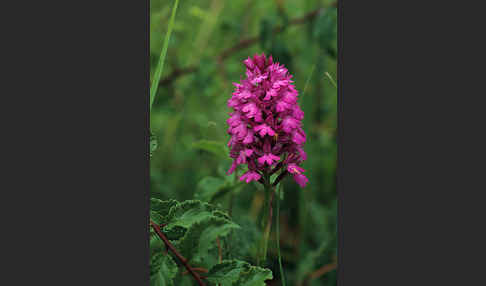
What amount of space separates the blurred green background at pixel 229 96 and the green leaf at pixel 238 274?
81 cm

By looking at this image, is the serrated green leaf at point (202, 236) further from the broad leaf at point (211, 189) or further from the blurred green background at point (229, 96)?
the blurred green background at point (229, 96)

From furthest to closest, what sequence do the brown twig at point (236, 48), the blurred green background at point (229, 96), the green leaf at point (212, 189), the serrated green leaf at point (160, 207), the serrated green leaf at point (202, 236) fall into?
the brown twig at point (236, 48), the blurred green background at point (229, 96), the green leaf at point (212, 189), the serrated green leaf at point (160, 207), the serrated green leaf at point (202, 236)

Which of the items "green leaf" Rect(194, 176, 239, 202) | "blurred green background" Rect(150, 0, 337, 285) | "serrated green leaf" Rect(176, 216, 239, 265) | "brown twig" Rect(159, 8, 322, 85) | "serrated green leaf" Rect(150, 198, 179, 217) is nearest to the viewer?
"serrated green leaf" Rect(176, 216, 239, 265)

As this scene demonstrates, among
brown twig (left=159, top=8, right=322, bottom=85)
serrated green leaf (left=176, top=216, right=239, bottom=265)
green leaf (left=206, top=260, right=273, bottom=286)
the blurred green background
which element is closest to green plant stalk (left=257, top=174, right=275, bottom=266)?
green leaf (left=206, top=260, right=273, bottom=286)

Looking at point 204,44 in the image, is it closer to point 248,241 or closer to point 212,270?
point 248,241

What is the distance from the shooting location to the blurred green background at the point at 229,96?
289 centimetres

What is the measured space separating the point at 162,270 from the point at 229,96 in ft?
6.19

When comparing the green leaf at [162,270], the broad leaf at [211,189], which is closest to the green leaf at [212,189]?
the broad leaf at [211,189]

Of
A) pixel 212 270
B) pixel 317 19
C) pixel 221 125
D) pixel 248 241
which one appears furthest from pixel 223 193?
pixel 317 19

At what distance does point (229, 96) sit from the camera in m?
3.26

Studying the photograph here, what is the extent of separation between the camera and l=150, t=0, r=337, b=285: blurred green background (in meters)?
2.89

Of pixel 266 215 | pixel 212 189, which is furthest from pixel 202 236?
pixel 212 189

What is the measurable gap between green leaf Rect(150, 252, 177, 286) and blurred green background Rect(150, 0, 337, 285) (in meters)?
0.92

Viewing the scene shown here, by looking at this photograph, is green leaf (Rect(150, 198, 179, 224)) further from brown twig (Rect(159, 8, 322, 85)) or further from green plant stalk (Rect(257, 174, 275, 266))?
brown twig (Rect(159, 8, 322, 85))
